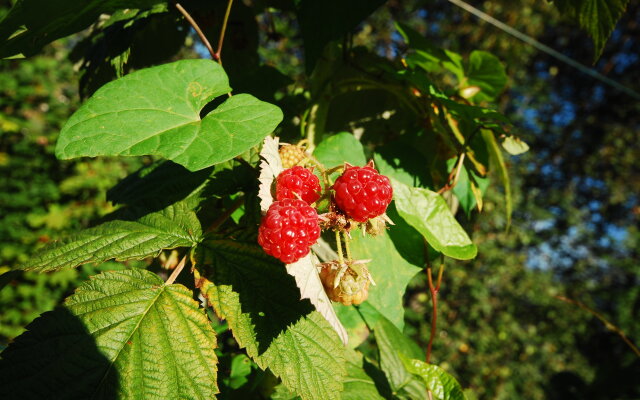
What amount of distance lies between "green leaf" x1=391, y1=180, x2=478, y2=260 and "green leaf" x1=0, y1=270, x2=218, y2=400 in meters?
0.35

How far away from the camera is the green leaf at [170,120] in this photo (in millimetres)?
460

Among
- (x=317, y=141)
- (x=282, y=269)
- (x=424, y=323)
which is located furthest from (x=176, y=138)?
(x=424, y=323)

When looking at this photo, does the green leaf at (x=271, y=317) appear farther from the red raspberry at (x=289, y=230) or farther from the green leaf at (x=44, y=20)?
the green leaf at (x=44, y=20)

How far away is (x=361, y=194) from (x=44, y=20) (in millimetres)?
559

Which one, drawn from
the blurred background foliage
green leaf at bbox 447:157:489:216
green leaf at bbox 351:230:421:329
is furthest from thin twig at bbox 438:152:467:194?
the blurred background foliage

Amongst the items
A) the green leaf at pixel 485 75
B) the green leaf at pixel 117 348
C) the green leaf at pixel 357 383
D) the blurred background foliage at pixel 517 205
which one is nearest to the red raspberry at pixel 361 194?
the green leaf at pixel 117 348

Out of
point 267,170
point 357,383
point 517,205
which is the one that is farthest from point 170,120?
point 517,205

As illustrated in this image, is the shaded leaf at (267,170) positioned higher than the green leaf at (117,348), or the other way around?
the shaded leaf at (267,170)

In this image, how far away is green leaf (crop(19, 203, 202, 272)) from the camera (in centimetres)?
55

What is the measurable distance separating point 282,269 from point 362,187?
0.62 ft

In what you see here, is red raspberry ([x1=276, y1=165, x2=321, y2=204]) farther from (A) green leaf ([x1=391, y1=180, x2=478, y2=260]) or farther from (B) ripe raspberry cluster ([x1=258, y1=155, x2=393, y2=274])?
(A) green leaf ([x1=391, y1=180, x2=478, y2=260])

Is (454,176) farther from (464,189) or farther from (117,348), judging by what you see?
(117,348)

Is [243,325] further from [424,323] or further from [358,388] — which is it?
[424,323]

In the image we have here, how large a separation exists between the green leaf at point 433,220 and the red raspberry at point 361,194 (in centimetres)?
14
